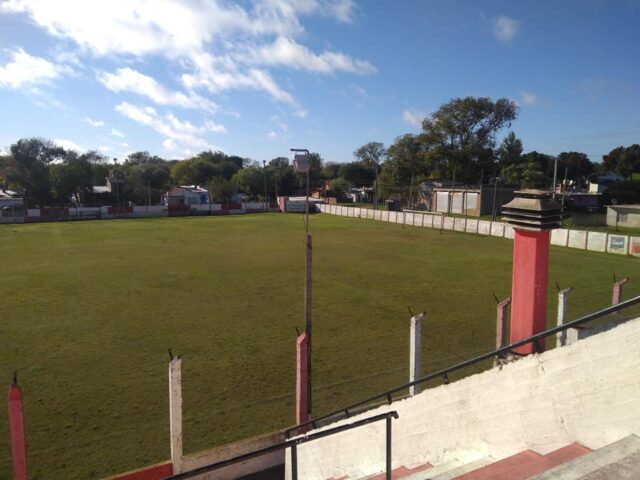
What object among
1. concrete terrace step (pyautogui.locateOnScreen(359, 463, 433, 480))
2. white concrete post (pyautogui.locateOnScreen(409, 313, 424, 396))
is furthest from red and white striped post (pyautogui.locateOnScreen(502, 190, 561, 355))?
concrete terrace step (pyautogui.locateOnScreen(359, 463, 433, 480))

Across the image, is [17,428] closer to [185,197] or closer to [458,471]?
[458,471]

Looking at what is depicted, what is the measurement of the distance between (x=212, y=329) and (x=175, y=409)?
6.83 meters

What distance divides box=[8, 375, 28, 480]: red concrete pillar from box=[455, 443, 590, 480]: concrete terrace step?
4.95m

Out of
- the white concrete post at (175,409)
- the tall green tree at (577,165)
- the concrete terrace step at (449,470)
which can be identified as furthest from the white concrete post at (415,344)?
the tall green tree at (577,165)

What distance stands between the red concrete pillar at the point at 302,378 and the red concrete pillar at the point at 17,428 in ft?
12.1

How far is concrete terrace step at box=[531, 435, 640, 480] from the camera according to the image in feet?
9.99

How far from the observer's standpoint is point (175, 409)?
20.7 feet

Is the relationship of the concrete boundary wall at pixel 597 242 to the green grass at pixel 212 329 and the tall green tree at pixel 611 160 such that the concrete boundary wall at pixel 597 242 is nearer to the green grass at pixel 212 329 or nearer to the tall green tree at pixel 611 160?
the green grass at pixel 212 329

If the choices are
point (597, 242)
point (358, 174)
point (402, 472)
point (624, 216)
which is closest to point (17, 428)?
point (402, 472)

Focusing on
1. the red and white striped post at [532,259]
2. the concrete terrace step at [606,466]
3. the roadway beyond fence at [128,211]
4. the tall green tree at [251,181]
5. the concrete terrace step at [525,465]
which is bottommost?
the roadway beyond fence at [128,211]

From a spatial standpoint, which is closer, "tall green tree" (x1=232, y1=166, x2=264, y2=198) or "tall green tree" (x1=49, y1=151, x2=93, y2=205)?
"tall green tree" (x1=49, y1=151, x2=93, y2=205)

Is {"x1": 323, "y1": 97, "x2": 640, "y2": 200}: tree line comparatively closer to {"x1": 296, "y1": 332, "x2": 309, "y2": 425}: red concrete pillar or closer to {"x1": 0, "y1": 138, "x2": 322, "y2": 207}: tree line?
{"x1": 0, "y1": 138, "x2": 322, "y2": 207}: tree line

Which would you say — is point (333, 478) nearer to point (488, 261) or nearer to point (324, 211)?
point (488, 261)

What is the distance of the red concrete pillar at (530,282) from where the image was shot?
725 cm
